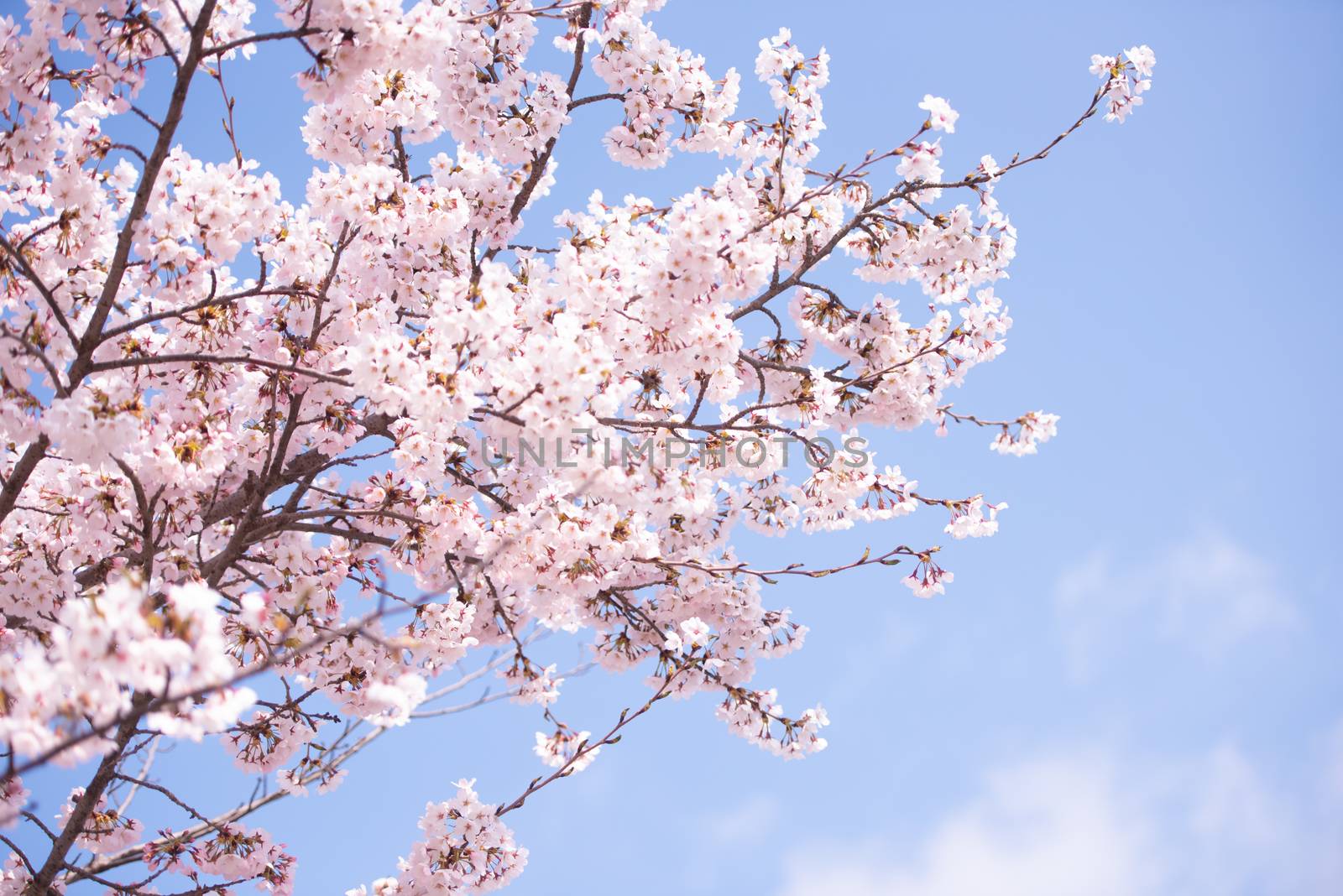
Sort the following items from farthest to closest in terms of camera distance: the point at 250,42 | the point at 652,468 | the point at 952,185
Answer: the point at 952,185
the point at 652,468
the point at 250,42

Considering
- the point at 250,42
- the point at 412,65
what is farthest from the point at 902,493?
the point at 250,42

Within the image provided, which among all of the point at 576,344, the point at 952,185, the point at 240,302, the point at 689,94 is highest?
the point at 689,94

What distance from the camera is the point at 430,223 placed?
5.42 metres

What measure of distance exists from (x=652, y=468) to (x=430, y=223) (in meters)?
1.96

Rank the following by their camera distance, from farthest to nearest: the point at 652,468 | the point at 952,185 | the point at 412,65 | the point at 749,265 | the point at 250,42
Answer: the point at 952,185, the point at 652,468, the point at 749,265, the point at 412,65, the point at 250,42

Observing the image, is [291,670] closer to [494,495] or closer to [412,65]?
[494,495]

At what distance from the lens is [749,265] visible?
487 centimetres

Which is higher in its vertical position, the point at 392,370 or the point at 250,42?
the point at 250,42

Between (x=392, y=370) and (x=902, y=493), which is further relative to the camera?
(x=902, y=493)

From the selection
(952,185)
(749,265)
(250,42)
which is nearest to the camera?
(250,42)

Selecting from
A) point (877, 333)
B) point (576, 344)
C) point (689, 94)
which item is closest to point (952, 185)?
point (877, 333)

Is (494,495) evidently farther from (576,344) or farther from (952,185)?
(952,185)

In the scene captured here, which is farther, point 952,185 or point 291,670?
point 952,185

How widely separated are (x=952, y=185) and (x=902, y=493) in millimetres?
2189
